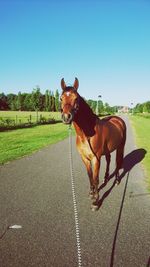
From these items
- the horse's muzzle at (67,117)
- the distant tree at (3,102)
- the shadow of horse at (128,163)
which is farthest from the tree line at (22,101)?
the horse's muzzle at (67,117)

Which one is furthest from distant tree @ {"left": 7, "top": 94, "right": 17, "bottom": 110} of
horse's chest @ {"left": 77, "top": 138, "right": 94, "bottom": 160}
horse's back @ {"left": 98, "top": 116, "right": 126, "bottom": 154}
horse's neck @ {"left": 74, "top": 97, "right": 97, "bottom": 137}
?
horse's neck @ {"left": 74, "top": 97, "right": 97, "bottom": 137}

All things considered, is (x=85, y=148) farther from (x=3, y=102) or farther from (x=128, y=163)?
(x=3, y=102)

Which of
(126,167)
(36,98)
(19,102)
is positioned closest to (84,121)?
(126,167)

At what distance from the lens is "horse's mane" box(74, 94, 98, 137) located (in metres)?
5.50

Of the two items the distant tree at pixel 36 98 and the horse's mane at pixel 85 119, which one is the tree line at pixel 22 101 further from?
the horse's mane at pixel 85 119

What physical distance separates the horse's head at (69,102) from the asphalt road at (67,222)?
1.91 metres

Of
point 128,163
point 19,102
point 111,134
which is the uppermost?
point 19,102

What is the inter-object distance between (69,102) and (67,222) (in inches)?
85.8

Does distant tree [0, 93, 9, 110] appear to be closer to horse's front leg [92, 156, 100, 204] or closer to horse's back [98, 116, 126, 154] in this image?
horse's back [98, 116, 126, 154]

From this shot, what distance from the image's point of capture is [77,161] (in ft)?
36.4

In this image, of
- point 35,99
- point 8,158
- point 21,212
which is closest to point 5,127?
point 35,99

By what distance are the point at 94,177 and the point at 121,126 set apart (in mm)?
2869

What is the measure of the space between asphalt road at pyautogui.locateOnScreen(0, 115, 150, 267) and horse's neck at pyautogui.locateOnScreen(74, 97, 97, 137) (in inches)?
62.7

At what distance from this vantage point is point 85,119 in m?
5.68
